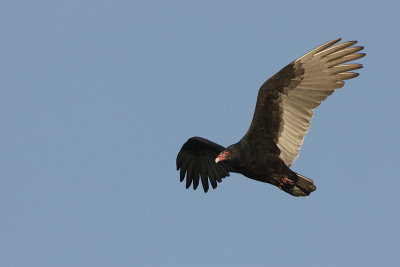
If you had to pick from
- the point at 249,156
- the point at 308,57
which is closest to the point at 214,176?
the point at 249,156

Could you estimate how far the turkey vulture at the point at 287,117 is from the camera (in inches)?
352

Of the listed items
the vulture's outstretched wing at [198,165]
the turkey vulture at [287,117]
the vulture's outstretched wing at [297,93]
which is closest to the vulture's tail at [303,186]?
the turkey vulture at [287,117]

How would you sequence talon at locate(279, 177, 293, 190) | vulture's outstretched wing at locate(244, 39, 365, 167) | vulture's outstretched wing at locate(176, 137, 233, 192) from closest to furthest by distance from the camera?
vulture's outstretched wing at locate(244, 39, 365, 167) → talon at locate(279, 177, 293, 190) → vulture's outstretched wing at locate(176, 137, 233, 192)

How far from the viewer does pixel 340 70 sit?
891 cm

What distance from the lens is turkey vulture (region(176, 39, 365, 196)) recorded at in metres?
8.95

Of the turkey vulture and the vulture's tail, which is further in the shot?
the vulture's tail

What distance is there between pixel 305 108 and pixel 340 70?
0.70 metres

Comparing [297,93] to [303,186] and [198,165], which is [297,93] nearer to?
[303,186]

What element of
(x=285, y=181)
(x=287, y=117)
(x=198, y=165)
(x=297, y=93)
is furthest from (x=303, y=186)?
(x=198, y=165)

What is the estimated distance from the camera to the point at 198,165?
11297mm

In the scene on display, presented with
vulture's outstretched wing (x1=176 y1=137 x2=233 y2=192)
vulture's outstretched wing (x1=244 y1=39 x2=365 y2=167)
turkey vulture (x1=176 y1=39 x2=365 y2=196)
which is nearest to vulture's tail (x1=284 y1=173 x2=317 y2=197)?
turkey vulture (x1=176 y1=39 x2=365 y2=196)

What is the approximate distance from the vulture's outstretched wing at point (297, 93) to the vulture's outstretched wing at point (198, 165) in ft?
6.61

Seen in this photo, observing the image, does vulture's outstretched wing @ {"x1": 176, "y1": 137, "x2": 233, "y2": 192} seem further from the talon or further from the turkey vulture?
the talon

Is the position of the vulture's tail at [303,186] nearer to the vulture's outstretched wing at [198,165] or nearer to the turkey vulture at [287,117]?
the turkey vulture at [287,117]
